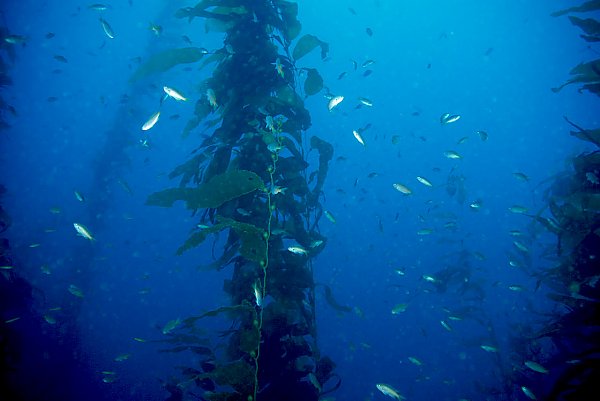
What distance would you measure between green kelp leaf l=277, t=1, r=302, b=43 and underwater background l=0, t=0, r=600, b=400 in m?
0.53

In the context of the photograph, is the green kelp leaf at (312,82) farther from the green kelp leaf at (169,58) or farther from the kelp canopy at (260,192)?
the green kelp leaf at (169,58)

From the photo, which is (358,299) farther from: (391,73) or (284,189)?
(391,73)

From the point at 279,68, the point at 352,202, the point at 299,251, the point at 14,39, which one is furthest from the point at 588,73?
the point at 352,202

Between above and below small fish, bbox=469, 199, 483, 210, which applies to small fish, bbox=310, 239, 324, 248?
above

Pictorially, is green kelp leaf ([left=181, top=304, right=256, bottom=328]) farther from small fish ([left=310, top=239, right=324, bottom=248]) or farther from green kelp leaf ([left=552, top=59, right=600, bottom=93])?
green kelp leaf ([left=552, top=59, right=600, bottom=93])

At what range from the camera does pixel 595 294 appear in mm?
3016

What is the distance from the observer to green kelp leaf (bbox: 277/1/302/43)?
401 centimetres

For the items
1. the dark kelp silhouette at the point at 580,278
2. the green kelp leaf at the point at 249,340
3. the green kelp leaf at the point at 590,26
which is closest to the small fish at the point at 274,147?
the green kelp leaf at the point at 249,340

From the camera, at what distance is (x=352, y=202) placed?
77812 millimetres

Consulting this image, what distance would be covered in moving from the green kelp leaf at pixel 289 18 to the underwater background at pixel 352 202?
53 centimetres

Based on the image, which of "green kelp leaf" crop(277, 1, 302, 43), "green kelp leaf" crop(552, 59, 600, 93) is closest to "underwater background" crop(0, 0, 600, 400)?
"green kelp leaf" crop(552, 59, 600, 93)

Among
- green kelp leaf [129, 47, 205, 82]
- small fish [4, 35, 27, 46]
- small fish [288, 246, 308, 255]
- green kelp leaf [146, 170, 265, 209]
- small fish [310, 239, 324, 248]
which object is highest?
green kelp leaf [129, 47, 205, 82]

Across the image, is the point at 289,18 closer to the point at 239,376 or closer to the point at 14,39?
the point at 239,376

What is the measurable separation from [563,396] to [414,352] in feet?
104
